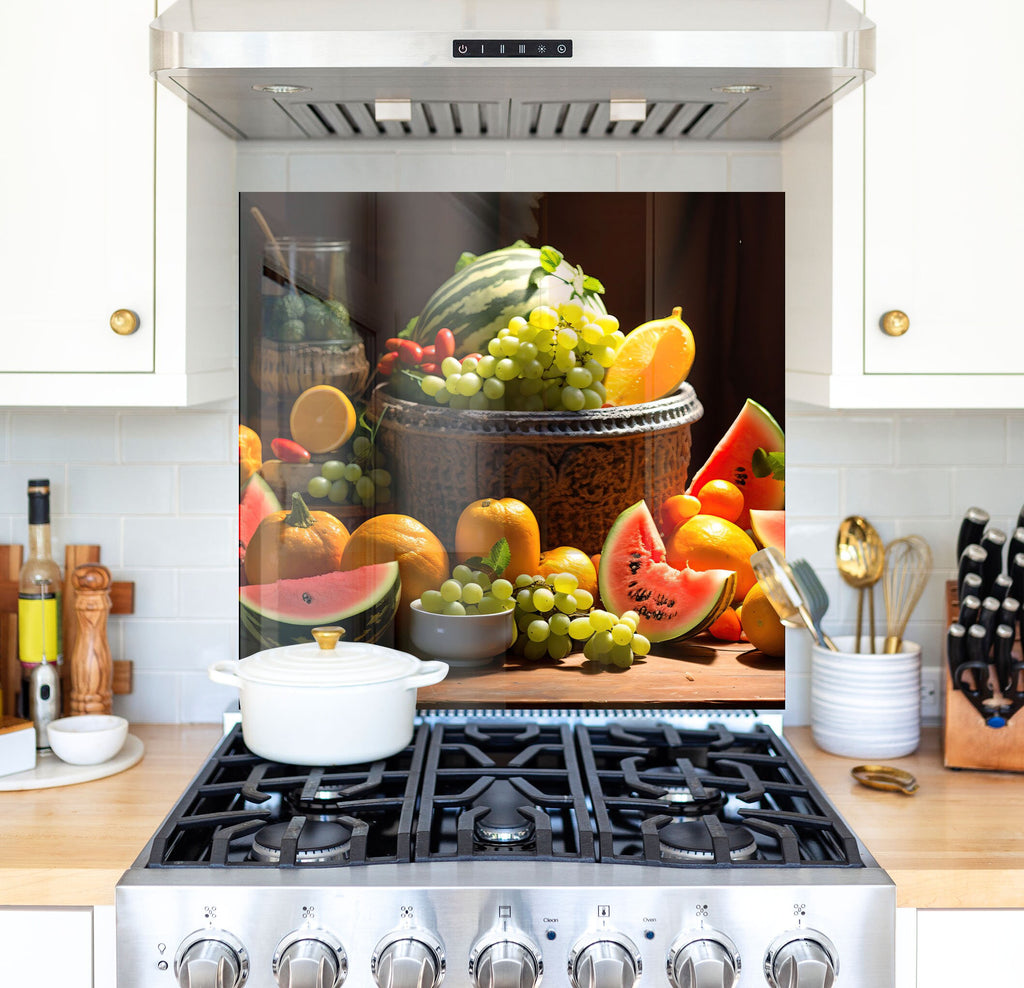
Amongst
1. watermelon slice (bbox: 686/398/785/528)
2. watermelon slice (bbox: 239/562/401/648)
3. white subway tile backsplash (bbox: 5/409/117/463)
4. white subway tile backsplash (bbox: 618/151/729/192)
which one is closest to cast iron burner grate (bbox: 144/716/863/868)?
watermelon slice (bbox: 239/562/401/648)

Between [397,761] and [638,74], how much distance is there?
1.10 m

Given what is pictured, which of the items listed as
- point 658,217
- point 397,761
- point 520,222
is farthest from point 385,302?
point 397,761

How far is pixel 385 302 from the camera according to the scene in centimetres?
201

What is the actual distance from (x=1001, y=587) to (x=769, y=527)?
410 mm

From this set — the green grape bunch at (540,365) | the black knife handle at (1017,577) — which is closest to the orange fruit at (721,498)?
the green grape bunch at (540,365)

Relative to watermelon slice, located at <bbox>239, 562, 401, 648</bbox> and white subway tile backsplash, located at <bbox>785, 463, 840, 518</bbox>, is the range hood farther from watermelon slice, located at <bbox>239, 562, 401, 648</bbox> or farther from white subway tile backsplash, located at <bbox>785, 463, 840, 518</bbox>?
watermelon slice, located at <bbox>239, 562, 401, 648</bbox>

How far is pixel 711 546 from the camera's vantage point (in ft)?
6.72

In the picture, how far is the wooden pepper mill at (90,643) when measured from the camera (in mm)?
1927

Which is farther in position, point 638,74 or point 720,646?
point 720,646

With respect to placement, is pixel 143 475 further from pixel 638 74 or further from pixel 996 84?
pixel 996 84

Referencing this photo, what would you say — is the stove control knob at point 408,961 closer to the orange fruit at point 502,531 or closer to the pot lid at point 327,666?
the pot lid at point 327,666

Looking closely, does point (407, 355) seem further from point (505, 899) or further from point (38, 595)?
point (505, 899)

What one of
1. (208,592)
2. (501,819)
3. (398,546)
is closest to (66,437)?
(208,592)

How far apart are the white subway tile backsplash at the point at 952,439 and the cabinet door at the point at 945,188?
0.42 meters
